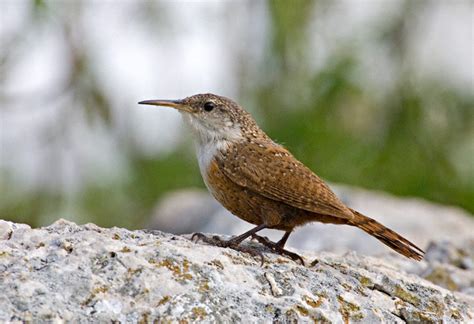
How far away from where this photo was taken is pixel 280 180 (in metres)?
4.59

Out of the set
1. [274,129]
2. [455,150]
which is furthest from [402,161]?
[274,129]

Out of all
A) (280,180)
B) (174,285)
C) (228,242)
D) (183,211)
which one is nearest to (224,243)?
(228,242)

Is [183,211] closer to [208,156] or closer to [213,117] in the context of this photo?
[213,117]

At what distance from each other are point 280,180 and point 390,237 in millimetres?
575

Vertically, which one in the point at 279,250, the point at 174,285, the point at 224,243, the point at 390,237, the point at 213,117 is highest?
the point at 213,117

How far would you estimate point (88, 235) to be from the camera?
142 inches

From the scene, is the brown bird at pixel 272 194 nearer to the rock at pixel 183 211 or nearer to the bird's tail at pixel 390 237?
the bird's tail at pixel 390 237

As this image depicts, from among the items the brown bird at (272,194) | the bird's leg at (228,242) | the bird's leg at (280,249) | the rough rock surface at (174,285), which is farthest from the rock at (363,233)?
the rough rock surface at (174,285)

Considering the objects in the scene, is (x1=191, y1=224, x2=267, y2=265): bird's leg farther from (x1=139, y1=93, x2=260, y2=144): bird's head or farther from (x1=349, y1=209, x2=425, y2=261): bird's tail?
(x1=139, y1=93, x2=260, y2=144): bird's head

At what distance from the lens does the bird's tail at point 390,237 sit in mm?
4426

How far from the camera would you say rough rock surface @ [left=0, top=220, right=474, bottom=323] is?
321 centimetres

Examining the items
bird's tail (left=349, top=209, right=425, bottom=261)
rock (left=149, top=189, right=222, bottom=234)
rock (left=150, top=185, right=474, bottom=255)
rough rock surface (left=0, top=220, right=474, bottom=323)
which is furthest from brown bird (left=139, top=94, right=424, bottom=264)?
rock (left=149, top=189, right=222, bottom=234)

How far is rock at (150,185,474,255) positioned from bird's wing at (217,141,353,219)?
147cm

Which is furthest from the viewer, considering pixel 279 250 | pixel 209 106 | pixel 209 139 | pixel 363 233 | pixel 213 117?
pixel 363 233
